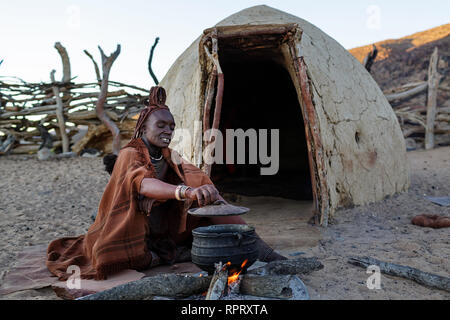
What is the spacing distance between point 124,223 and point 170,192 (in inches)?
18.8

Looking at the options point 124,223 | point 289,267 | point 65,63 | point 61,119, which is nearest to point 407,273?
point 289,267

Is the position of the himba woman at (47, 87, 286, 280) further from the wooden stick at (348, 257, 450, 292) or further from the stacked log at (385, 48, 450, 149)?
the stacked log at (385, 48, 450, 149)

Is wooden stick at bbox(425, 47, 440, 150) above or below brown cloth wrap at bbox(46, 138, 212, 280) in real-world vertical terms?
above

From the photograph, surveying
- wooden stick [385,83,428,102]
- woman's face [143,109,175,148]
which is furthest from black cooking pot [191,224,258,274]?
wooden stick [385,83,428,102]

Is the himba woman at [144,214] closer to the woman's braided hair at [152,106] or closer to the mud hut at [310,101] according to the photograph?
the woman's braided hair at [152,106]

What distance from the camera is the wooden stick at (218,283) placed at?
1.94 metres

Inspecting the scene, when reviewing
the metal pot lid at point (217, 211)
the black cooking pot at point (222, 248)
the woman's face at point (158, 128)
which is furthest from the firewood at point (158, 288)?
the woman's face at point (158, 128)

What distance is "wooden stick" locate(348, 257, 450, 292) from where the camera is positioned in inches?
87.4

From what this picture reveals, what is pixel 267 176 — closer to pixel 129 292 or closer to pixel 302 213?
pixel 302 213

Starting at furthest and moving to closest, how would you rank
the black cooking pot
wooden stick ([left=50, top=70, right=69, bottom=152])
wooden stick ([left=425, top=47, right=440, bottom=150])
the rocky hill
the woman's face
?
1. the rocky hill
2. wooden stick ([left=425, top=47, right=440, bottom=150])
3. wooden stick ([left=50, top=70, right=69, bottom=152])
4. the woman's face
5. the black cooking pot

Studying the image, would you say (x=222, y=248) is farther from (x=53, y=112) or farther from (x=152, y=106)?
(x=53, y=112)

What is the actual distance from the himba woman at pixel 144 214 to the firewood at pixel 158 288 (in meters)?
0.44

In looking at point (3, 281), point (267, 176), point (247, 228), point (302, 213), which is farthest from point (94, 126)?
point (247, 228)
